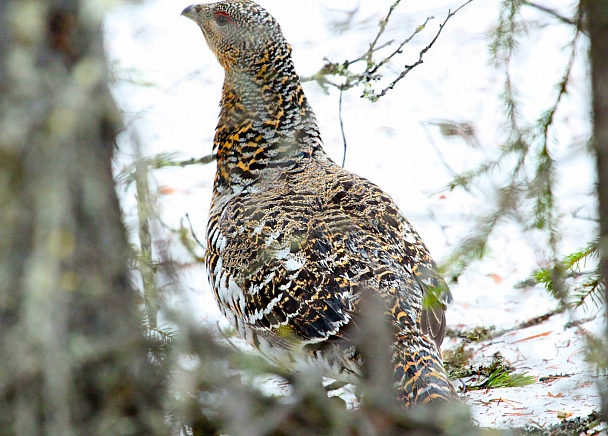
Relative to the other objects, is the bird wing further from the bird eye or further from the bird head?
the bird eye

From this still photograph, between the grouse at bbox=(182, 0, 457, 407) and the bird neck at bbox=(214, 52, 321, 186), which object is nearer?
the grouse at bbox=(182, 0, 457, 407)

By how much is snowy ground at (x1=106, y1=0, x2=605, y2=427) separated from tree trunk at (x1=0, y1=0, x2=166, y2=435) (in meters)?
0.17

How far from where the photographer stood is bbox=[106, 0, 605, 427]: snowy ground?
2.41 meters

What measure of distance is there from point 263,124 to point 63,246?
277cm

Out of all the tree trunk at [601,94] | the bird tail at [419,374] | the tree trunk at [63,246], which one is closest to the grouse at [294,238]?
the bird tail at [419,374]

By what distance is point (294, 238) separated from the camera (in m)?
4.00

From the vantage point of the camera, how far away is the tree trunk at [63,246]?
2.35 m

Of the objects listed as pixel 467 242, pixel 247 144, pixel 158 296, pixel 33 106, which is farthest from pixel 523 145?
pixel 247 144

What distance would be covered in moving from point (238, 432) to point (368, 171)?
581cm

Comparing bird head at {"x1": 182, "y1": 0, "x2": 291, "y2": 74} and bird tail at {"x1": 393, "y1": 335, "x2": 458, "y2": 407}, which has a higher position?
bird head at {"x1": 182, "y1": 0, "x2": 291, "y2": 74}

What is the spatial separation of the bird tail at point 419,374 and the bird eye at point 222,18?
309 centimetres

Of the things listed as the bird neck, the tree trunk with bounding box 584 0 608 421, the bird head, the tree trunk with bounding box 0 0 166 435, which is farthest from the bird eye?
the tree trunk with bounding box 584 0 608 421

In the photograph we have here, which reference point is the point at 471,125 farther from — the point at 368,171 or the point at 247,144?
the point at 368,171

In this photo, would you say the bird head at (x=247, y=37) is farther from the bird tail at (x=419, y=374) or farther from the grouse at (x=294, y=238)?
the bird tail at (x=419, y=374)
